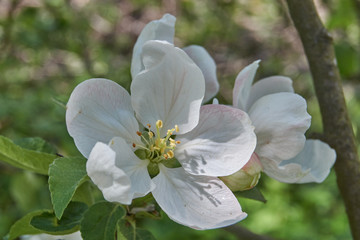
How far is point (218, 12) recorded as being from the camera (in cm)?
382

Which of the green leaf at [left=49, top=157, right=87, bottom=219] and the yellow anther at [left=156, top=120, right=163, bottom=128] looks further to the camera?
the yellow anther at [left=156, top=120, right=163, bottom=128]

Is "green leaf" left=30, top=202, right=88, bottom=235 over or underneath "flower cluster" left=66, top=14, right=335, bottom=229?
underneath

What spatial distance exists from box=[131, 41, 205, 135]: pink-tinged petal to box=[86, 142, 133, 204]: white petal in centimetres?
18

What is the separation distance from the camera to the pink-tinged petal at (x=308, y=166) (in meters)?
0.95

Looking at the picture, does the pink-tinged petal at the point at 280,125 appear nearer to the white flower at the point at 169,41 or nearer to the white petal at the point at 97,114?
the white flower at the point at 169,41

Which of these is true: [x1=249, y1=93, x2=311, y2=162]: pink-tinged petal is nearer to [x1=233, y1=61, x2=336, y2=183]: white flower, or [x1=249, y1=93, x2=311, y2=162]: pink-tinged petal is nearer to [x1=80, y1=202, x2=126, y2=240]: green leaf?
[x1=233, y1=61, x2=336, y2=183]: white flower

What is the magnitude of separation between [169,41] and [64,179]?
359 mm

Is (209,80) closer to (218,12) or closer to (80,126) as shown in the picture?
(80,126)

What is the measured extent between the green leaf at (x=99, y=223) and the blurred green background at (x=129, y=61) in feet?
0.84

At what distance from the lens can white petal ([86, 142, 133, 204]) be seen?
A: 730mm

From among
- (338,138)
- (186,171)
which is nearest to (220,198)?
(186,171)

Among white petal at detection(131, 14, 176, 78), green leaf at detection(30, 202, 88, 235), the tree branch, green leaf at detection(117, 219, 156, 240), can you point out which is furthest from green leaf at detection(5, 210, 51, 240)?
the tree branch

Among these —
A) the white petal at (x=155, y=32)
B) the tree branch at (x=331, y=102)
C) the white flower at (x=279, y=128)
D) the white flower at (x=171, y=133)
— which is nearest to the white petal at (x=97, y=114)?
the white flower at (x=171, y=133)

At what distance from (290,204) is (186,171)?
8.93 feet
